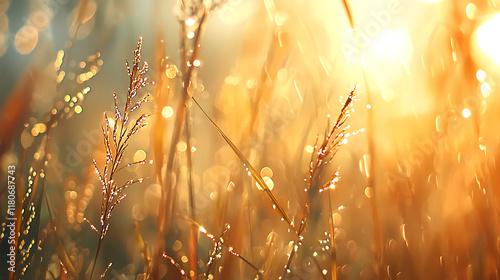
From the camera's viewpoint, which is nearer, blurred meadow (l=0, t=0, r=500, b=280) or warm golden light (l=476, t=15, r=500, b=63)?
blurred meadow (l=0, t=0, r=500, b=280)

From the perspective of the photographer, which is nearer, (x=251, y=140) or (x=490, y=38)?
(x=251, y=140)

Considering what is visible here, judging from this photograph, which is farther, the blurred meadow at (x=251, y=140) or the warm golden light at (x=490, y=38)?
the warm golden light at (x=490, y=38)

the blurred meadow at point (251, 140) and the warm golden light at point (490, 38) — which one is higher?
the warm golden light at point (490, 38)

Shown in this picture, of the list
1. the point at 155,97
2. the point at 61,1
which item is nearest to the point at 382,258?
the point at 155,97

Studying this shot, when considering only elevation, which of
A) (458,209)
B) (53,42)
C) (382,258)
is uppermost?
(53,42)

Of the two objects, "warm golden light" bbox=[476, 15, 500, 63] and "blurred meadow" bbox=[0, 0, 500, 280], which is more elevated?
"warm golden light" bbox=[476, 15, 500, 63]

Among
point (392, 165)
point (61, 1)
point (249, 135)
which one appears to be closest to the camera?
point (249, 135)

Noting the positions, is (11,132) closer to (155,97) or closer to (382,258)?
(155,97)

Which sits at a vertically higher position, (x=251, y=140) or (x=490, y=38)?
(x=490, y=38)
